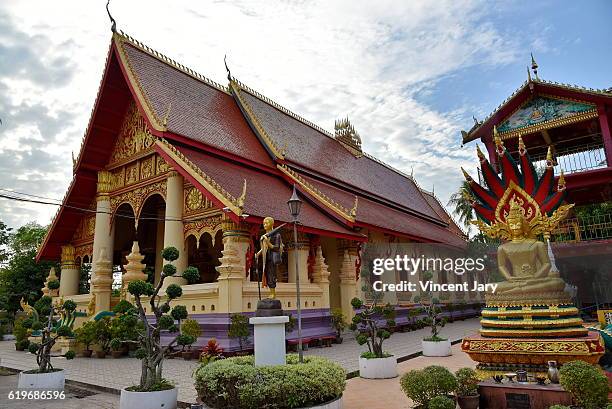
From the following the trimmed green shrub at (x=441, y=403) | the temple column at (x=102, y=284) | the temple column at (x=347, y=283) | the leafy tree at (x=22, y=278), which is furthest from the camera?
the leafy tree at (x=22, y=278)

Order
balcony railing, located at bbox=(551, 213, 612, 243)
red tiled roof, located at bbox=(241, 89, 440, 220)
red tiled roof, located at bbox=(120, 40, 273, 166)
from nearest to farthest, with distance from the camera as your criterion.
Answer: red tiled roof, located at bbox=(120, 40, 273, 166) → balcony railing, located at bbox=(551, 213, 612, 243) → red tiled roof, located at bbox=(241, 89, 440, 220)

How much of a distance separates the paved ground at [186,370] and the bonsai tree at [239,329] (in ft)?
3.29

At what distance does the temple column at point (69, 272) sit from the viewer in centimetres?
1614

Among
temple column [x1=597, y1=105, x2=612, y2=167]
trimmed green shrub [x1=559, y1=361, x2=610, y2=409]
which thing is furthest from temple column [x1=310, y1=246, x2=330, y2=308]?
temple column [x1=597, y1=105, x2=612, y2=167]

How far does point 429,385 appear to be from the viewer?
14.3 feet

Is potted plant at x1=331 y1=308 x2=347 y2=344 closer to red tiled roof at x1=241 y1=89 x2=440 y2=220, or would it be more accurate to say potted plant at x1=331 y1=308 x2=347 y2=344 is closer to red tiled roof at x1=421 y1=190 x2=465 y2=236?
red tiled roof at x1=241 y1=89 x2=440 y2=220

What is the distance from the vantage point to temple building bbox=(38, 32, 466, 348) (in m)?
10.8

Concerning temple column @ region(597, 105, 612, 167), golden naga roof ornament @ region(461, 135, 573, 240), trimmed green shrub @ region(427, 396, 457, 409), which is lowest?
trimmed green shrub @ region(427, 396, 457, 409)

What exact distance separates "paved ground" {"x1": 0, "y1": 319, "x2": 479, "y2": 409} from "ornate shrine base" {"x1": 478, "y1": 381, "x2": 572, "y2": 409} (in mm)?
1282

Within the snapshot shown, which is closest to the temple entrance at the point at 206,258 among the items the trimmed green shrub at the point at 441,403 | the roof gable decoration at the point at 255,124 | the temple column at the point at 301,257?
the roof gable decoration at the point at 255,124

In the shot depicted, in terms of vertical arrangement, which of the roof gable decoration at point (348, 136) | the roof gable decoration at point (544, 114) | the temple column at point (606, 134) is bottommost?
the temple column at point (606, 134)

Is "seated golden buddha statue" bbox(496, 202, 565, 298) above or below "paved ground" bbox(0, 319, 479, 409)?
above

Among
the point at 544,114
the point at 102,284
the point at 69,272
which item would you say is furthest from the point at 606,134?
the point at 69,272

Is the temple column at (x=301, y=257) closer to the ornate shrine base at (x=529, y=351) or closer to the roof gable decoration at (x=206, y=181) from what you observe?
the roof gable decoration at (x=206, y=181)
